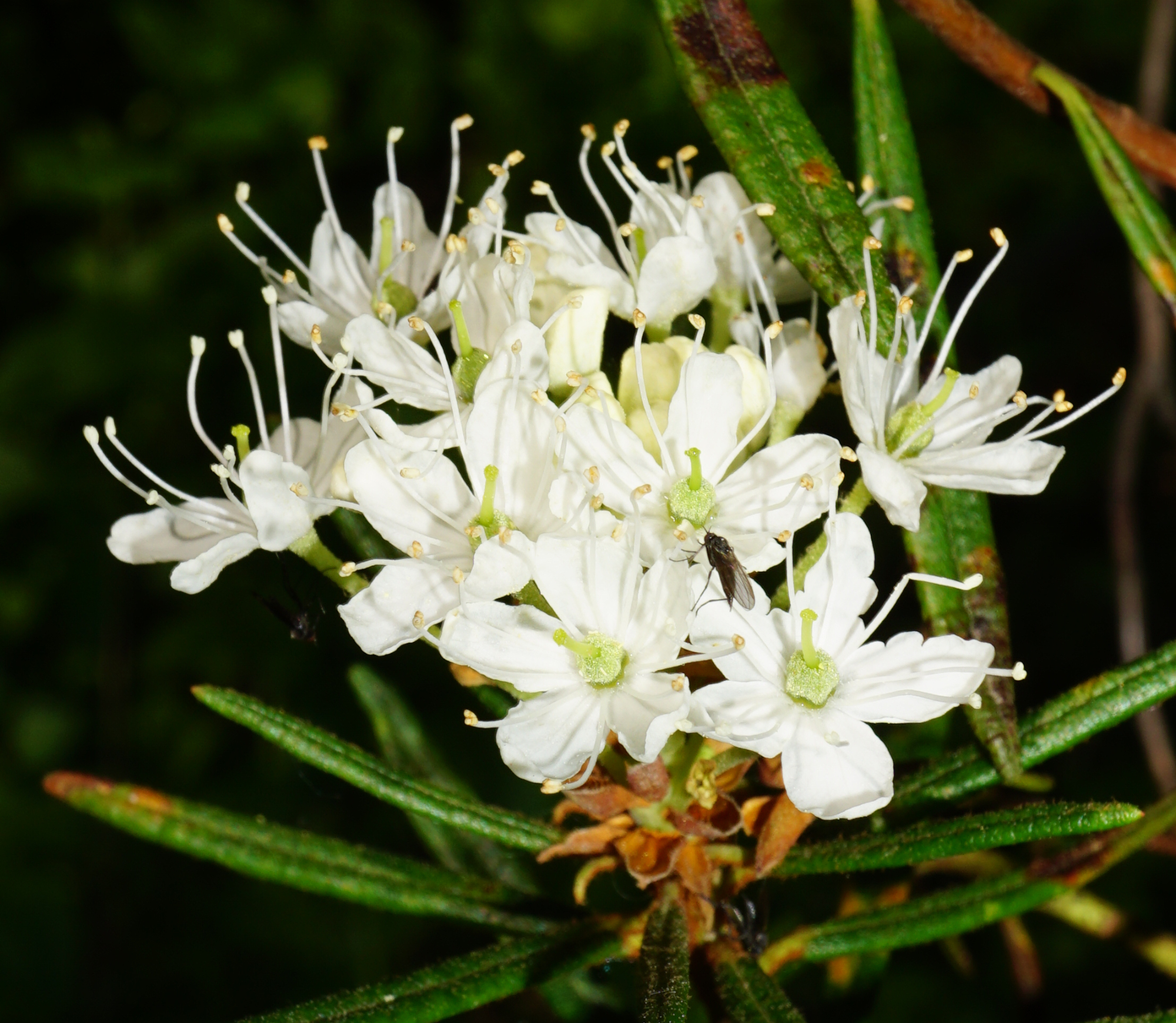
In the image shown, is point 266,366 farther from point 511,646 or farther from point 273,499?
point 511,646

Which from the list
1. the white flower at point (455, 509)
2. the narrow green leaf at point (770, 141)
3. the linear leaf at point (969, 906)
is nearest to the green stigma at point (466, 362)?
the white flower at point (455, 509)

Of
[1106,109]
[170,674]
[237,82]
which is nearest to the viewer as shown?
[1106,109]

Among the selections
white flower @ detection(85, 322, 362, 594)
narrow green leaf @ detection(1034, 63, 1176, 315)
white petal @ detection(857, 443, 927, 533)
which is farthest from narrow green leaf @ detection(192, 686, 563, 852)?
narrow green leaf @ detection(1034, 63, 1176, 315)

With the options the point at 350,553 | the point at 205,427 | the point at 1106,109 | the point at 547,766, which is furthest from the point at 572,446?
the point at 205,427

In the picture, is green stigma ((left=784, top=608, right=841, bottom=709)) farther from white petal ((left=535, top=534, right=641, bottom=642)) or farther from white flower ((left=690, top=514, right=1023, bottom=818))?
white petal ((left=535, top=534, right=641, bottom=642))

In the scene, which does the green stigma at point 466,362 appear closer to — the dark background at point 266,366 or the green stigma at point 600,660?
the green stigma at point 600,660

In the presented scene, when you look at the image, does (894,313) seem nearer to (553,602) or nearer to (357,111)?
(553,602)
